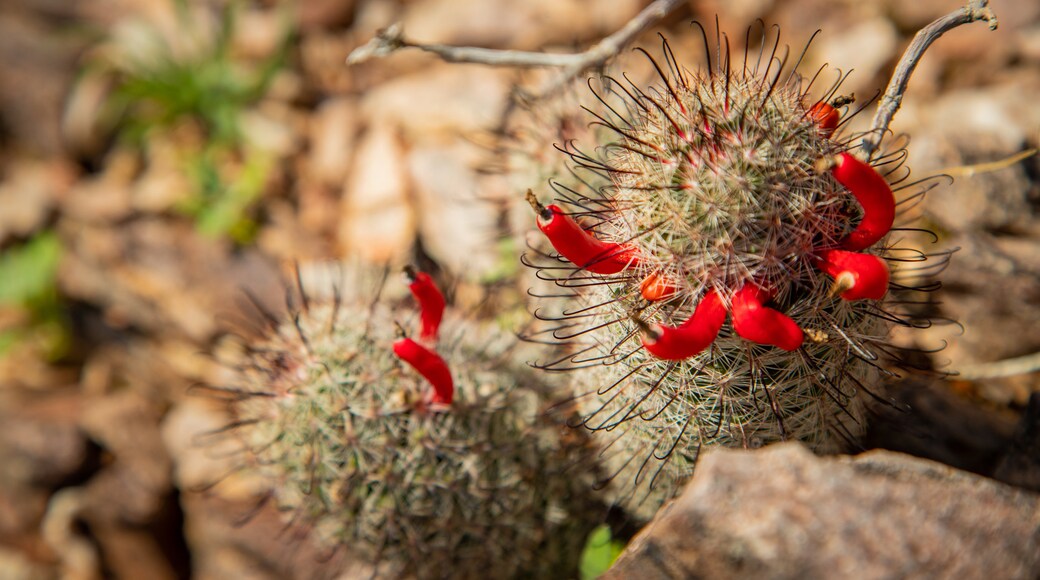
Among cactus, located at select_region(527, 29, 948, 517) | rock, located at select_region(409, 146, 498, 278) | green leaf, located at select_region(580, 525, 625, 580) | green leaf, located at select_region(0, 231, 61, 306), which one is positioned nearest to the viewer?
cactus, located at select_region(527, 29, 948, 517)

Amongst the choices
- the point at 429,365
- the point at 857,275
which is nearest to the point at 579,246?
the point at 857,275

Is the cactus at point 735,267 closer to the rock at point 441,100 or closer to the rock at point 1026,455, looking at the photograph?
the rock at point 1026,455

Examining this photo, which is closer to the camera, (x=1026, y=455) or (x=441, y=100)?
(x=1026, y=455)

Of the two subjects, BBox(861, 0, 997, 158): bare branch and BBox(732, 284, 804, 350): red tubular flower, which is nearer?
BBox(732, 284, 804, 350): red tubular flower

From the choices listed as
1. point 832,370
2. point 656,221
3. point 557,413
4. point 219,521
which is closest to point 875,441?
point 832,370

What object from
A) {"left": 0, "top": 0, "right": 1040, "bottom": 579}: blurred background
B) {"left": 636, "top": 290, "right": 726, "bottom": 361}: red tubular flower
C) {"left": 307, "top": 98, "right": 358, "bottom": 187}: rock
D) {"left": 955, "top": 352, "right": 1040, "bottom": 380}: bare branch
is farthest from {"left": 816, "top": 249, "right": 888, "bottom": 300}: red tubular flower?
{"left": 307, "top": 98, "right": 358, "bottom": 187}: rock

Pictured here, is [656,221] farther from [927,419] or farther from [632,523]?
[927,419]

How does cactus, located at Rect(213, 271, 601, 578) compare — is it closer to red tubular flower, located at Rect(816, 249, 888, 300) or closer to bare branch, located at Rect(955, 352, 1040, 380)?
red tubular flower, located at Rect(816, 249, 888, 300)

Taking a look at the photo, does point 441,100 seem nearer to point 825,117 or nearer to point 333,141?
point 333,141
